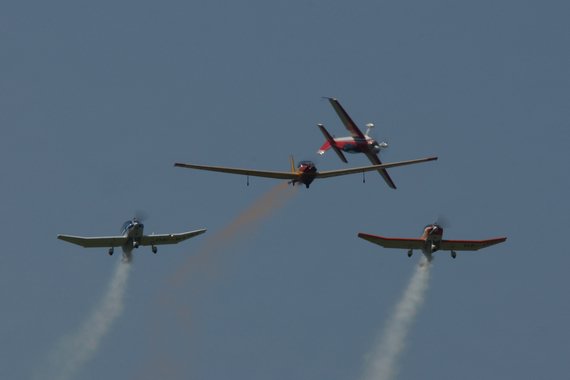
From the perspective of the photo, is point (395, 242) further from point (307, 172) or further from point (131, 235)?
point (131, 235)

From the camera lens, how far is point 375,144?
384 feet

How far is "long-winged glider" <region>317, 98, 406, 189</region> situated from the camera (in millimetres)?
115000

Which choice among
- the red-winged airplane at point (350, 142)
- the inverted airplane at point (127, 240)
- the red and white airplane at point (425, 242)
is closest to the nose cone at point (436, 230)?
the red and white airplane at point (425, 242)

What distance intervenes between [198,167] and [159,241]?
6.54m

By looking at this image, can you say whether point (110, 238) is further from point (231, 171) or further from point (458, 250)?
point (458, 250)

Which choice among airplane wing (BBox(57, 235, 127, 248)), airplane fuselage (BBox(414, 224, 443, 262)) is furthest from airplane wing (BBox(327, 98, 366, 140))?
airplane wing (BBox(57, 235, 127, 248))

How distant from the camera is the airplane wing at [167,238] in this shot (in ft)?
347

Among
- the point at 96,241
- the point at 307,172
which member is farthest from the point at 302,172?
the point at 96,241

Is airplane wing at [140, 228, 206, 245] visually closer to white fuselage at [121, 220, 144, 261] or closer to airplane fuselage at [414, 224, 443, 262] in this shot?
white fuselage at [121, 220, 144, 261]

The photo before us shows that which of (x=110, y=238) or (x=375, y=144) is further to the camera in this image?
(x=375, y=144)

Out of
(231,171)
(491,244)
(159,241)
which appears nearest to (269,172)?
(231,171)

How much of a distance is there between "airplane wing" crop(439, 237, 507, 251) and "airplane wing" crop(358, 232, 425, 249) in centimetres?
210

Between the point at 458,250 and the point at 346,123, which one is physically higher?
the point at 346,123

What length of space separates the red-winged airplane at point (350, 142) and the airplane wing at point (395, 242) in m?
12.1
